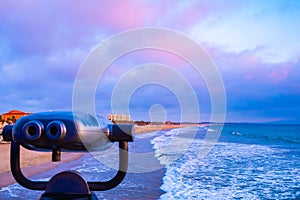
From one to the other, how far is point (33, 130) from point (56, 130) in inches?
3.7

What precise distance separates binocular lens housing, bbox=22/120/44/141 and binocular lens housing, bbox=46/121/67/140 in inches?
1.2

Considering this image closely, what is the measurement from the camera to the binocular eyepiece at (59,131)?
1268mm

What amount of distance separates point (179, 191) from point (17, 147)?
20.7 feet

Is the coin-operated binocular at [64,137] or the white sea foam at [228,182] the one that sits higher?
the coin-operated binocular at [64,137]

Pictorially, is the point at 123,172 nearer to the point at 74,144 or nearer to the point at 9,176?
the point at 74,144

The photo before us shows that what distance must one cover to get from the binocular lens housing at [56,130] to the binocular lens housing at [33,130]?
30mm

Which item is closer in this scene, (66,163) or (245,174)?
(245,174)

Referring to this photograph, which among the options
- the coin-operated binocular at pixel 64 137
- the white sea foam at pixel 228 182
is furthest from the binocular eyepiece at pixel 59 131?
the white sea foam at pixel 228 182

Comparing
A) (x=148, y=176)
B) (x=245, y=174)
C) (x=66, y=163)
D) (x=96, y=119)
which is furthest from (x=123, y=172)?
(x=66, y=163)

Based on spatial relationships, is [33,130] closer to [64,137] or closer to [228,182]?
[64,137]

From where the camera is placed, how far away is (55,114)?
131 centimetres

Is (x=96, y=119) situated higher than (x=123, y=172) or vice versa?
(x=96, y=119)

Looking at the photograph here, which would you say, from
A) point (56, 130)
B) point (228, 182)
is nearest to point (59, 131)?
point (56, 130)

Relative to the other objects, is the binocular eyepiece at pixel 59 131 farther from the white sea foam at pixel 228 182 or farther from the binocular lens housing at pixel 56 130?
the white sea foam at pixel 228 182
